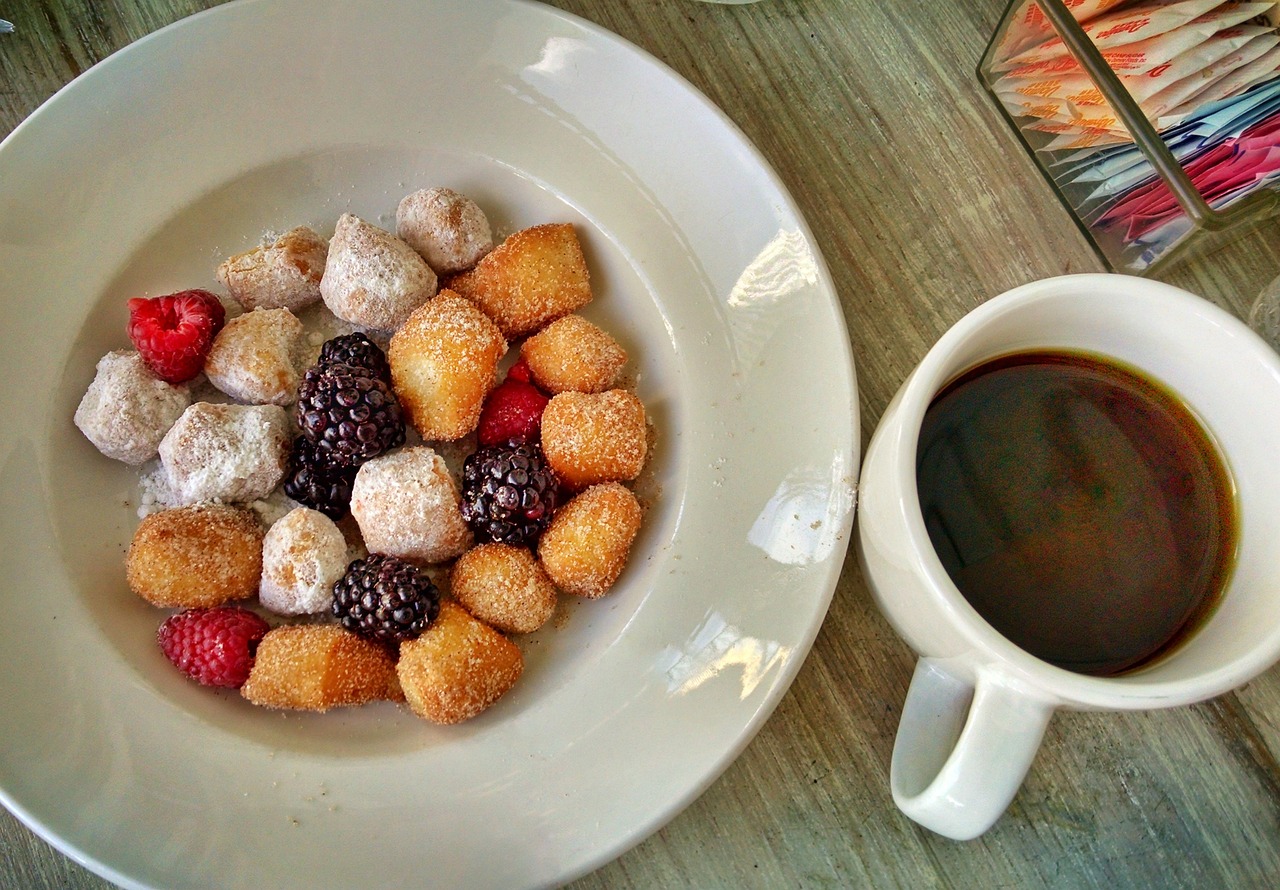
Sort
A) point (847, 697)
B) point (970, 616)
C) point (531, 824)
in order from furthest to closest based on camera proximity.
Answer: point (847, 697), point (531, 824), point (970, 616)

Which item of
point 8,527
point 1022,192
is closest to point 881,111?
point 1022,192

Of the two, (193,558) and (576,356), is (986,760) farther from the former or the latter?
(193,558)

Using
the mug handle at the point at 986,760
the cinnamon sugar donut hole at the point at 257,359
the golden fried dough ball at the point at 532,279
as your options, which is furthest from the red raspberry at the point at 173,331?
the mug handle at the point at 986,760

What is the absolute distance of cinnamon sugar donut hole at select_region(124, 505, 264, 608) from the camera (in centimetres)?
75

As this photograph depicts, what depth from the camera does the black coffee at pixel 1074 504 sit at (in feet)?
2.18

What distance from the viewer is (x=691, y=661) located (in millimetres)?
734

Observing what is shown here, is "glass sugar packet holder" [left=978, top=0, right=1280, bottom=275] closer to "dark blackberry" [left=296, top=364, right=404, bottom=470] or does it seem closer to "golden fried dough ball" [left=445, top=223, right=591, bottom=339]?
"golden fried dough ball" [left=445, top=223, right=591, bottom=339]

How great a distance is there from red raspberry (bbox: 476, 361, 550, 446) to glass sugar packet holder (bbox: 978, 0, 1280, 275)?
0.55 meters

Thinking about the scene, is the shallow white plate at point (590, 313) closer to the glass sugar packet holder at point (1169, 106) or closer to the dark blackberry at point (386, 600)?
the dark blackberry at point (386, 600)

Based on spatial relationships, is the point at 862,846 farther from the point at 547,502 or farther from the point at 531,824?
the point at 547,502

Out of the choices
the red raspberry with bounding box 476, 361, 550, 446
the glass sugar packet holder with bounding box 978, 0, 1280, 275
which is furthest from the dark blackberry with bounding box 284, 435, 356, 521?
the glass sugar packet holder with bounding box 978, 0, 1280, 275

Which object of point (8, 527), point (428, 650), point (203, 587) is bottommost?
point (428, 650)

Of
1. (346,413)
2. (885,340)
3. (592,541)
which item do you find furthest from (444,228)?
(885,340)

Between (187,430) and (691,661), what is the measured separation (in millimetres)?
466
